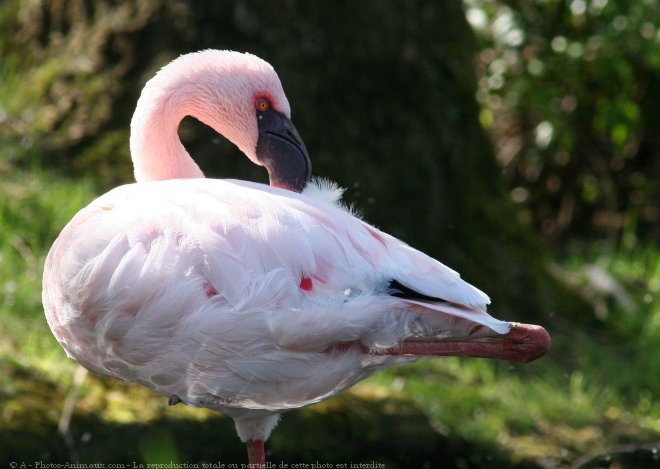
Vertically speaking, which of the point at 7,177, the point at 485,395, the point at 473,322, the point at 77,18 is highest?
the point at 77,18

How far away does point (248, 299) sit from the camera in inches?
121

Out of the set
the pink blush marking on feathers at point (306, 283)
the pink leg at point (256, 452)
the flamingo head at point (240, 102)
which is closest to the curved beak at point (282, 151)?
the flamingo head at point (240, 102)

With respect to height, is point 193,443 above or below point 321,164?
below

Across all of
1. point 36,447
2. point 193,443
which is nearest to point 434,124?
point 193,443

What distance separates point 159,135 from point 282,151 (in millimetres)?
461

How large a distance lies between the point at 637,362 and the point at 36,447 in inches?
146

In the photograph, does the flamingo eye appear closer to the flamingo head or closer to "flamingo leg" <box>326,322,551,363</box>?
the flamingo head

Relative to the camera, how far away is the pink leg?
155 inches

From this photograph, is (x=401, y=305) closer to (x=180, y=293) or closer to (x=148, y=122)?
(x=180, y=293)

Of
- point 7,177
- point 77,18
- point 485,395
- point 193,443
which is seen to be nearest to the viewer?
point 193,443

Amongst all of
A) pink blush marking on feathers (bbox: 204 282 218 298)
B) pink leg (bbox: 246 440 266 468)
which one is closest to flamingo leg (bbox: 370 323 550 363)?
pink blush marking on feathers (bbox: 204 282 218 298)

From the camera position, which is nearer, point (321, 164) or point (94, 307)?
point (94, 307)

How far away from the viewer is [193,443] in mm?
4367

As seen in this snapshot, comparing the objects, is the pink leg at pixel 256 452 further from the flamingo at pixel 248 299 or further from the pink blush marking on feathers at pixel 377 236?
the pink blush marking on feathers at pixel 377 236
